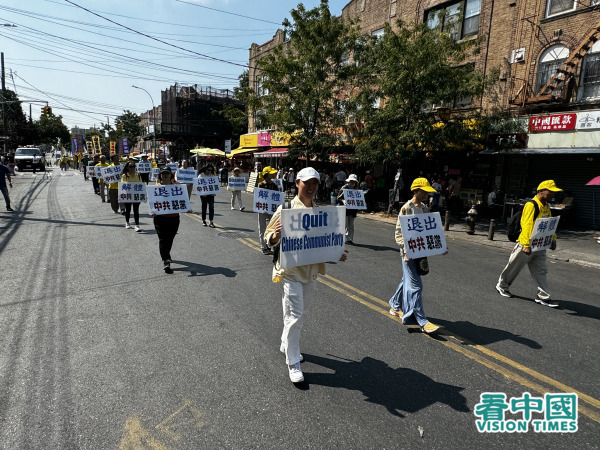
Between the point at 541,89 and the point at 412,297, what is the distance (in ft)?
46.3

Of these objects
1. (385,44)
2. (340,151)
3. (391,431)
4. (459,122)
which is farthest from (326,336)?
(340,151)

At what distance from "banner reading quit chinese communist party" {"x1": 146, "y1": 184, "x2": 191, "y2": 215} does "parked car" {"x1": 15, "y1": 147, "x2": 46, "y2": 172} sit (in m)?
38.4

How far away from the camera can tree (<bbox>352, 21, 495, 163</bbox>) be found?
45.3 ft

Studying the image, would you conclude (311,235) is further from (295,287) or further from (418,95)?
(418,95)

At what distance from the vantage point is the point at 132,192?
9.76 meters

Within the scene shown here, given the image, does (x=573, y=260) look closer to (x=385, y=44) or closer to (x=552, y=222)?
(x=552, y=222)

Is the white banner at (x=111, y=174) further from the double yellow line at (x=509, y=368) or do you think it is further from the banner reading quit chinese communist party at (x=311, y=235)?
the banner reading quit chinese communist party at (x=311, y=235)

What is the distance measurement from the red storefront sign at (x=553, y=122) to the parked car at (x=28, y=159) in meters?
41.9

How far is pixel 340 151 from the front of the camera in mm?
20500

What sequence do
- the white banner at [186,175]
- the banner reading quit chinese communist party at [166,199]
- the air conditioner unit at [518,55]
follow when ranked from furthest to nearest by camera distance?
1. the air conditioner unit at [518,55]
2. the white banner at [186,175]
3. the banner reading quit chinese communist party at [166,199]

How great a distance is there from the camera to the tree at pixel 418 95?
1382 cm

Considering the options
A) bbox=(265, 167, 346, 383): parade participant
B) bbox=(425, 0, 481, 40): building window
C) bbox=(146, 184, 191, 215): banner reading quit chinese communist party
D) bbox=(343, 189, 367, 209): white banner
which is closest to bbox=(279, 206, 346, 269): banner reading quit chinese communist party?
bbox=(265, 167, 346, 383): parade participant

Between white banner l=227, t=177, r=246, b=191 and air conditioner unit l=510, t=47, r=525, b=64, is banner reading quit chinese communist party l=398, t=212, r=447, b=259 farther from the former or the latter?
air conditioner unit l=510, t=47, r=525, b=64

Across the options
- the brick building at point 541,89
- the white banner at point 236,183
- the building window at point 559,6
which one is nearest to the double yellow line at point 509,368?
the white banner at point 236,183
